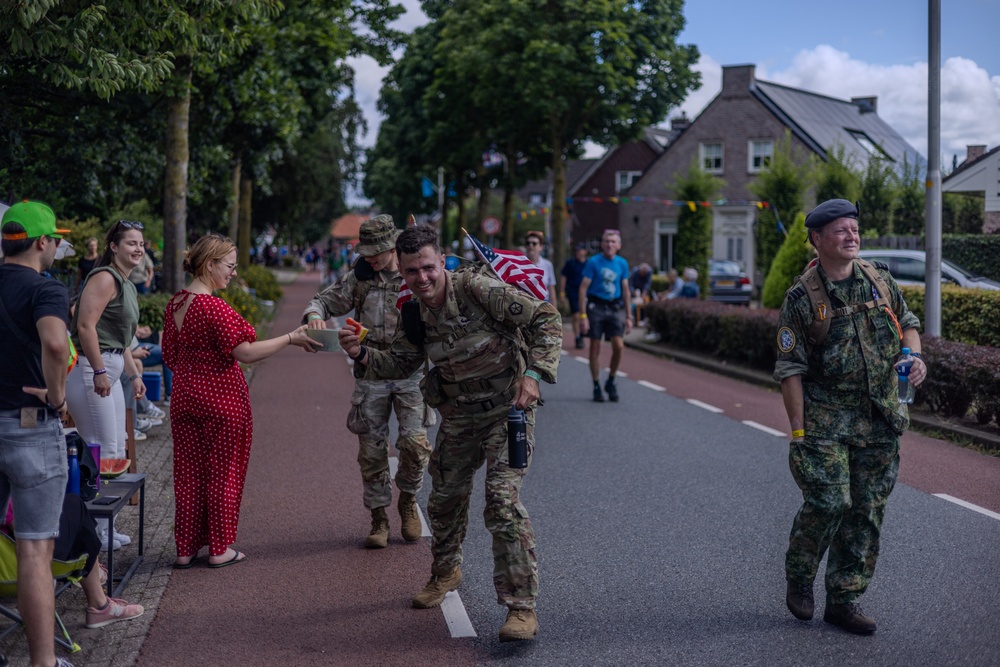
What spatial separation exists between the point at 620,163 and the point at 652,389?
4589 cm

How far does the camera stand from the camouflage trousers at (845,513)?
4605mm

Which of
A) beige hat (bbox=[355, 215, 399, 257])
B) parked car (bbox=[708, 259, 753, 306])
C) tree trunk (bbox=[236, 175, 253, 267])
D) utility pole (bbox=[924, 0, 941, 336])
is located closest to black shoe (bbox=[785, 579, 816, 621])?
beige hat (bbox=[355, 215, 399, 257])

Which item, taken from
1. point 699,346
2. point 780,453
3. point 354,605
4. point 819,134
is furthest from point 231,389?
point 819,134

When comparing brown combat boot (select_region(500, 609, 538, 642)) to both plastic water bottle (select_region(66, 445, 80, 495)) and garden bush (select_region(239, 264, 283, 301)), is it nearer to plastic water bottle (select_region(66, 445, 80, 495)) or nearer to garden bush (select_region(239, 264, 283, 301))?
plastic water bottle (select_region(66, 445, 80, 495))

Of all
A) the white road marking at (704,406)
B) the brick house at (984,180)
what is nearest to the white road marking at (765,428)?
the white road marking at (704,406)

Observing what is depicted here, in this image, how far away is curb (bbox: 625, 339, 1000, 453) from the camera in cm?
943

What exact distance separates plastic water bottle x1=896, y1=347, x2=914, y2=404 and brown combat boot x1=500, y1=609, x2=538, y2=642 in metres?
1.89

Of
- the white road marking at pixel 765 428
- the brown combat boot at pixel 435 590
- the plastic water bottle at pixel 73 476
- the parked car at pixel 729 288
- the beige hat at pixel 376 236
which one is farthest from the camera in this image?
the parked car at pixel 729 288

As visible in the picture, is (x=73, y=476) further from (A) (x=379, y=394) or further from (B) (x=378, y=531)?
(B) (x=378, y=531)

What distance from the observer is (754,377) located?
47.5ft

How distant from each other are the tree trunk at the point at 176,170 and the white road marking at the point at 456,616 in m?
8.97

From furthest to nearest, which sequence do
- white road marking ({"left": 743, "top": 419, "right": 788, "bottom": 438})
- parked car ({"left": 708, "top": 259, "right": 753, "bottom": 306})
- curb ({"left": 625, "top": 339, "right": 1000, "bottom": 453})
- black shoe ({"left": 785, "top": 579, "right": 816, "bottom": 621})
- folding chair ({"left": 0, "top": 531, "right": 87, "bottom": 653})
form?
parked car ({"left": 708, "top": 259, "right": 753, "bottom": 306}) → white road marking ({"left": 743, "top": 419, "right": 788, "bottom": 438}) → curb ({"left": 625, "top": 339, "right": 1000, "bottom": 453}) → black shoe ({"left": 785, "top": 579, "right": 816, "bottom": 621}) → folding chair ({"left": 0, "top": 531, "right": 87, "bottom": 653})

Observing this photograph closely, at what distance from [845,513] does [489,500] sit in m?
1.62

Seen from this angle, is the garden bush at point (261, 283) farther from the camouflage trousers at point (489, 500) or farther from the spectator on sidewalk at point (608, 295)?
the camouflage trousers at point (489, 500)
